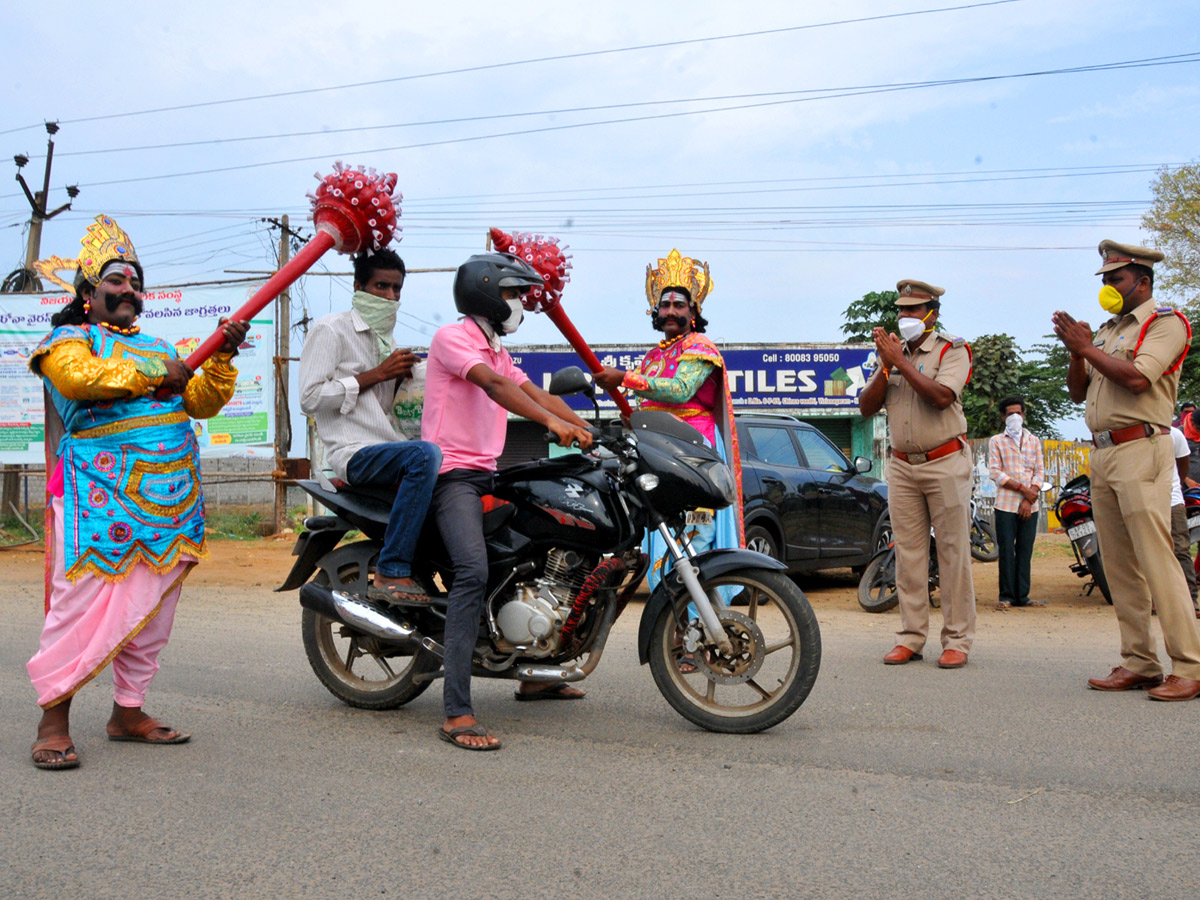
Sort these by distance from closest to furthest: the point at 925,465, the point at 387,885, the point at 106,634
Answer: the point at 387,885, the point at 106,634, the point at 925,465

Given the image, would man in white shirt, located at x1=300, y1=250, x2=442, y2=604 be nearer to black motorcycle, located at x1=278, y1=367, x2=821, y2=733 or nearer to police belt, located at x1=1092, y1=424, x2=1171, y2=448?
black motorcycle, located at x1=278, y1=367, x2=821, y2=733

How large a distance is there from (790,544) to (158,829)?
7.85 m

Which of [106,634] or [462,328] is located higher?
[462,328]

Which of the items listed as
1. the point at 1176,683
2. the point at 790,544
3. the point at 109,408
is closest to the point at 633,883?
the point at 109,408

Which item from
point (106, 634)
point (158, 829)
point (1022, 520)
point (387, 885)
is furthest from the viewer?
point (1022, 520)

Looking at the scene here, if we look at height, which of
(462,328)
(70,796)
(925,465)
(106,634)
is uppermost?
(462,328)

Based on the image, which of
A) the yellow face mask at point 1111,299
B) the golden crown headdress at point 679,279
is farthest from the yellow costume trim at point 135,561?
the yellow face mask at point 1111,299

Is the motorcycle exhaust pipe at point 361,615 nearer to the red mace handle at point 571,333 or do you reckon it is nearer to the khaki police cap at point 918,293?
the red mace handle at point 571,333

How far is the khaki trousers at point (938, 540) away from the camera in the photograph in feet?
20.7

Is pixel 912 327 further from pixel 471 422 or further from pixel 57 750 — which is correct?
pixel 57 750

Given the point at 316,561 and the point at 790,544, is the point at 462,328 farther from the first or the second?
the point at 790,544

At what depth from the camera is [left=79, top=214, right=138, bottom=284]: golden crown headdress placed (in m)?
4.41

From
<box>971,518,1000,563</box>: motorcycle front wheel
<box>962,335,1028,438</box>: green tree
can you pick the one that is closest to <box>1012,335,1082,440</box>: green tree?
<box>962,335,1028,438</box>: green tree

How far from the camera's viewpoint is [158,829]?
3428 millimetres
